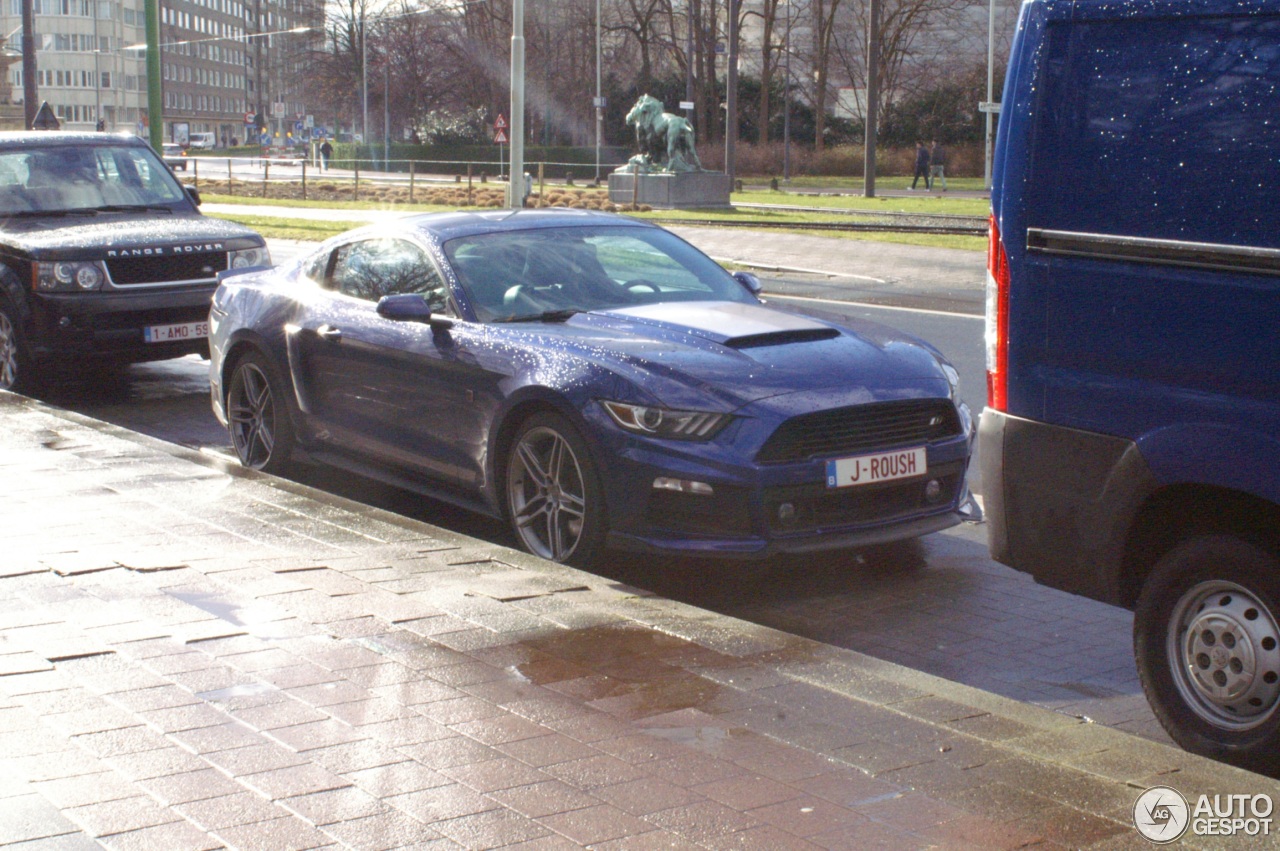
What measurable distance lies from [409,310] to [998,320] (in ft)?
10.2

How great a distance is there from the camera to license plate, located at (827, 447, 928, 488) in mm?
5977

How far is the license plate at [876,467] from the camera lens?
598 cm

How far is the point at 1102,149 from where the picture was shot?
430cm

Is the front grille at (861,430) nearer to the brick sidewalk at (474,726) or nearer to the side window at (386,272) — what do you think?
the brick sidewalk at (474,726)

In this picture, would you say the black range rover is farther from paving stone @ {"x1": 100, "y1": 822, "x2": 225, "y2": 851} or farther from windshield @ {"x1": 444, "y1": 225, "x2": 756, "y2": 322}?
paving stone @ {"x1": 100, "y1": 822, "x2": 225, "y2": 851}

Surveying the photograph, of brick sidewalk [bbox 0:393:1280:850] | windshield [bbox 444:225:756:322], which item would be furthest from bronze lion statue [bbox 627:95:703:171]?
brick sidewalk [bbox 0:393:1280:850]

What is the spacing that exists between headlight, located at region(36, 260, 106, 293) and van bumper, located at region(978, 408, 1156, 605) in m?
8.13

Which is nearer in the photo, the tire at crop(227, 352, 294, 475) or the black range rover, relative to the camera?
the tire at crop(227, 352, 294, 475)

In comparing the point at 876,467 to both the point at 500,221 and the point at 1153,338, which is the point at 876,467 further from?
the point at 500,221

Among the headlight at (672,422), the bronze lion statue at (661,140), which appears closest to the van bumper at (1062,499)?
the headlight at (672,422)

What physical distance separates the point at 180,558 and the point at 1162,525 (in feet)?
11.9

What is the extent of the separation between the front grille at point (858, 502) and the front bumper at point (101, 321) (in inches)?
266

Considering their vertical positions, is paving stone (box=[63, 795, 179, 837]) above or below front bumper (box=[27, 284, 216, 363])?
below

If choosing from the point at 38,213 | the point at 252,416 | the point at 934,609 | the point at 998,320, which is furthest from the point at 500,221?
the point at 38,213
